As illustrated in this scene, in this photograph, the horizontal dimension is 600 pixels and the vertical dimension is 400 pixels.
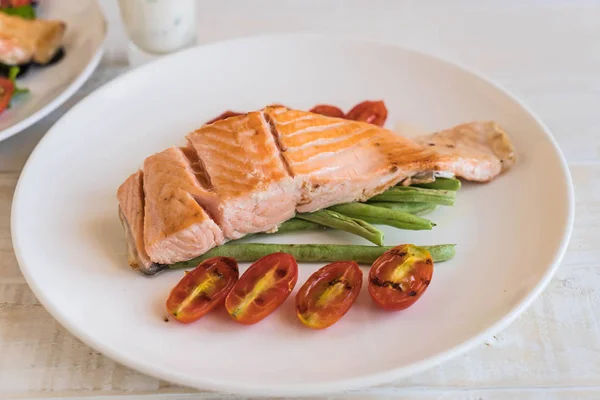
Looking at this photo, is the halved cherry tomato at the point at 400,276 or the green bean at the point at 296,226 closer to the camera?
the halved cherry tomato at the point at 400,276

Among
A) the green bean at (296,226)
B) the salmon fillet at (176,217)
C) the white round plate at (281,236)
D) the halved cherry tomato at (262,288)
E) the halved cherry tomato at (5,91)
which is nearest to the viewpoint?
the white round plate at (281,236)

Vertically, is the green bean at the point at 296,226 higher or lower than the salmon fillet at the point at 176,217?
lower

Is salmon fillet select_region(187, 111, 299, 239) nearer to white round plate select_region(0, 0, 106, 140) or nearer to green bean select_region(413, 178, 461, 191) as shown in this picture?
green bean select_region(413, 178, 461, 191)

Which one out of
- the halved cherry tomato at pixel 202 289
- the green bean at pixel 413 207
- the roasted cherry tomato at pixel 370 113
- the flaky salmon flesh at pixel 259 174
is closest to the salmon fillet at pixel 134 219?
the flaky salmon flesh at pixel 259 174

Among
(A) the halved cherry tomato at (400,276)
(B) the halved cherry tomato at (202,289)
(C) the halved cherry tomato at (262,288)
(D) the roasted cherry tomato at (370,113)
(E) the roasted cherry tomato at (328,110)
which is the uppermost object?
(D) the roasted cherry tomato at (370,113)

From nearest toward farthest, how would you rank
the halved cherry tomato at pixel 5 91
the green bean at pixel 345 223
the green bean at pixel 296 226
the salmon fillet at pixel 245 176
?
1. the salmon fillet at pixel 245 176
2. the green bean at pixel 345 223
3. the green bean at pixel 296 226
4. the halved cherry tomato at pixel 5 91

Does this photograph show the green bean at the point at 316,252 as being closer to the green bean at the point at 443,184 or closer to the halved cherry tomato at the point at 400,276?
the halved cherry tomato at the point at 400,276
